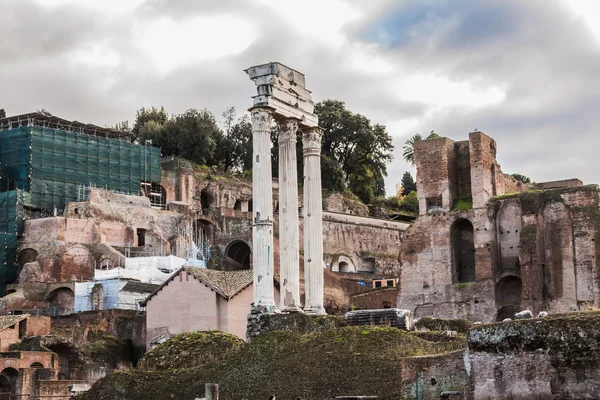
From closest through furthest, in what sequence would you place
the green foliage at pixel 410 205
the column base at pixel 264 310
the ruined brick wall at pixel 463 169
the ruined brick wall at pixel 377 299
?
the column base at pixel 264 310 < the ruined brick wall at pixel 377 299 < the ruined brick wall at pixel 463 169 < the green foliage at pixel 410 205

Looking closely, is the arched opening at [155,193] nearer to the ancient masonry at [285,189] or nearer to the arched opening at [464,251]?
the arched opening at [464,251]

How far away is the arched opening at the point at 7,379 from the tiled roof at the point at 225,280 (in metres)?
7.52

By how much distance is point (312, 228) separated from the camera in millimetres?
30641

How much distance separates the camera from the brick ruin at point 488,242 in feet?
152

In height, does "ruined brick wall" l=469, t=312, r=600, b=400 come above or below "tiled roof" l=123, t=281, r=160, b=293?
below

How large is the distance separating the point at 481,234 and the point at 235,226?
1655 cm

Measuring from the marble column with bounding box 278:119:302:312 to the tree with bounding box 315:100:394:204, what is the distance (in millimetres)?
38247

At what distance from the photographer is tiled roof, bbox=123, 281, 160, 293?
48.0 meters

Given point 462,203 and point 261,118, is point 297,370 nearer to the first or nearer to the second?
Result: point 261,118

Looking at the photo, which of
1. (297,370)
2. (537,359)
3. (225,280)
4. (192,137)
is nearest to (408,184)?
(192,137)

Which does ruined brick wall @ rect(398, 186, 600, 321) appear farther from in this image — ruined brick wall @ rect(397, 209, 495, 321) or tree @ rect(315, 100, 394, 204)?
tree @ rect(315, 100, 394, 204)

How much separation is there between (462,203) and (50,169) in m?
23.6

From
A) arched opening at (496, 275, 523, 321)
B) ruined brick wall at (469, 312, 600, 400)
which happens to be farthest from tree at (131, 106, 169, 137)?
ruined brick wall at (469, 312, 600, 400)

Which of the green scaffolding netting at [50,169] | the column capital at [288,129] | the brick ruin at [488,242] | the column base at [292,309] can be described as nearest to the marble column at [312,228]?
the column base at [292,309]
